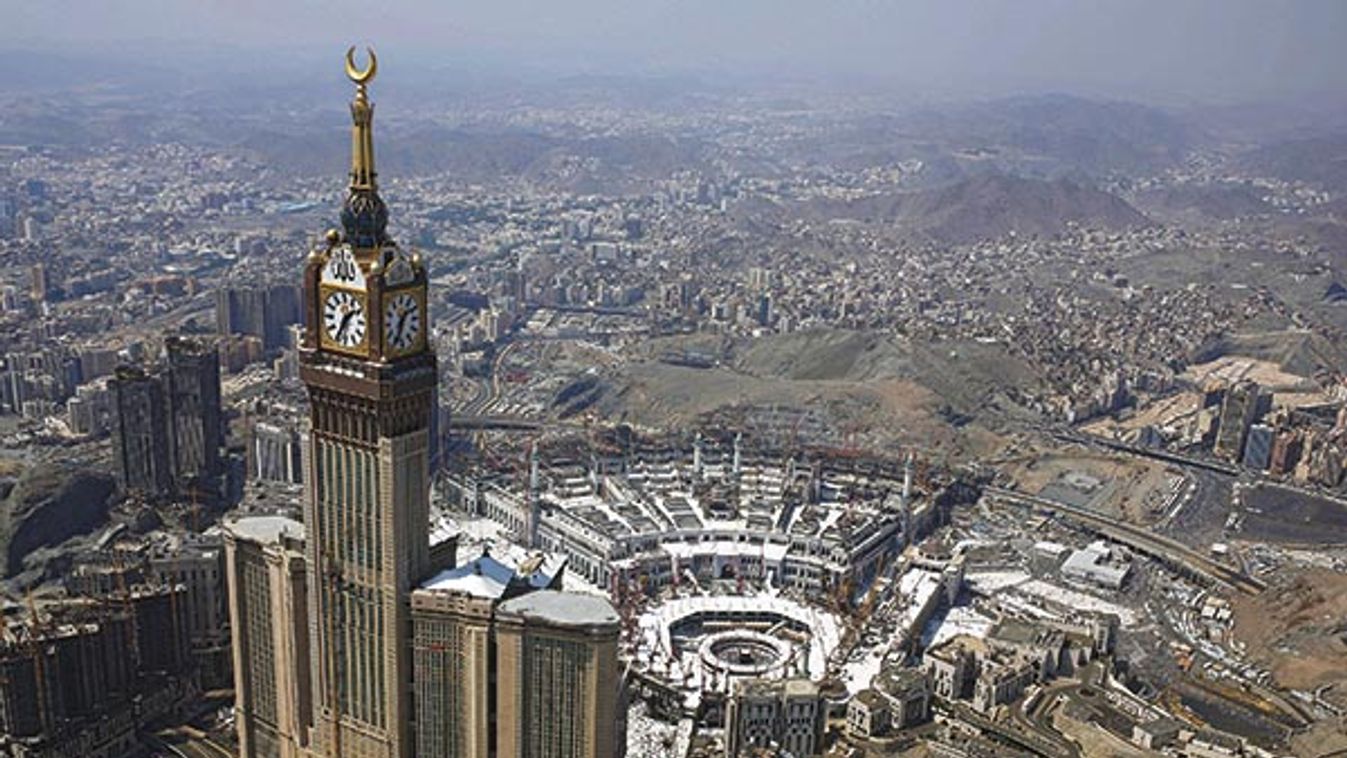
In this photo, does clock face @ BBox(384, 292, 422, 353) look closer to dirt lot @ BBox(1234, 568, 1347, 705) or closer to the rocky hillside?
dirt lot @ BBox(1234, 568, 1347, 705)

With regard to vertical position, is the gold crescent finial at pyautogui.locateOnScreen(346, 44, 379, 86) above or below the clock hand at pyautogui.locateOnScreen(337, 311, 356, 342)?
above

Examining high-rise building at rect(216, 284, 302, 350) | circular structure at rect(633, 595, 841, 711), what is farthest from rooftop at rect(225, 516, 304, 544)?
high-rise building at rect(216, 284, 302, 350)

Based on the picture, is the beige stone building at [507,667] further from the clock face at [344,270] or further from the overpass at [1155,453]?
the overpass at [1155,453]

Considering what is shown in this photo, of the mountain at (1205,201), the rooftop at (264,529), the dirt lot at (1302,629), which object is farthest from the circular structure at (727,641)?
the mountain at (1205,201)

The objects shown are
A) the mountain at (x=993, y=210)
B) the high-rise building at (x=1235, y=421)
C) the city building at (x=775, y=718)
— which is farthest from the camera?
the mountain at (x=993, y=210)

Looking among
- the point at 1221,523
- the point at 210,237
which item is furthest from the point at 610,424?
the point at 210,237

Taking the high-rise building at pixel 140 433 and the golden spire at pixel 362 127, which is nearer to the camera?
the golden spire at pixel 362 127

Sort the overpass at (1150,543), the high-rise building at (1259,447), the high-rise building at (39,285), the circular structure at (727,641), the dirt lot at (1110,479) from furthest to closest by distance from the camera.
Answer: the high-rise building at (39,285) < the high-rise building at (1259,447) < the dirt lot at (1110,479) < the overpass at (1150,543) < the circular structure at (727,641)
